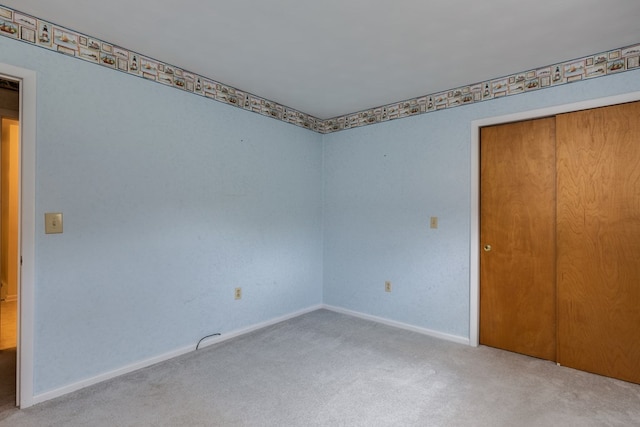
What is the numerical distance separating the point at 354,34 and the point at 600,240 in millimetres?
2309

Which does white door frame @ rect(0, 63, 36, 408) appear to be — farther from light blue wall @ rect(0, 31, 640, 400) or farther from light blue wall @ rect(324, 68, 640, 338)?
light blue wall @ rect(324, 68, 640, 338)

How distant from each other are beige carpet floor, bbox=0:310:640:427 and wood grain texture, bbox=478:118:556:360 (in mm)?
235

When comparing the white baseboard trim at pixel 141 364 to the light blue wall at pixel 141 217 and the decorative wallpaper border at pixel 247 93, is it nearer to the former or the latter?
the light blue wall at pixel 141 217

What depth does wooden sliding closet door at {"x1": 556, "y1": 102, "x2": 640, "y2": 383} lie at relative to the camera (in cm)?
228

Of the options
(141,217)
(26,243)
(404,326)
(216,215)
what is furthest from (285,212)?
(26,243)

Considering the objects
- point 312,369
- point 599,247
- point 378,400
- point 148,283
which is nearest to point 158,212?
point 148,283

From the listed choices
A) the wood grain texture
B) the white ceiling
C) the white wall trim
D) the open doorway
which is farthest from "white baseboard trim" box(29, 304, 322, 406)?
the white ceiling

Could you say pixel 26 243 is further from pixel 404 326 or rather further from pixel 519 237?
pixel 519 237

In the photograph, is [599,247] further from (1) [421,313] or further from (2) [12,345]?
(2) [12,345]

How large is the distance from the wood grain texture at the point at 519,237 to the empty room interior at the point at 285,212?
16mm

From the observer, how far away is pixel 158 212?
2539 mm

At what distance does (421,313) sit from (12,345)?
3739 mm

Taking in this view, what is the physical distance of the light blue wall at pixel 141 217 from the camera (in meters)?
2.05

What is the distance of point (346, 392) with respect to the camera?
216 centimetres
